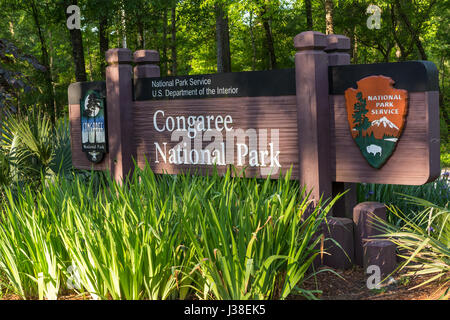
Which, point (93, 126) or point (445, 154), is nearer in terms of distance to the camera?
point (93, 126)

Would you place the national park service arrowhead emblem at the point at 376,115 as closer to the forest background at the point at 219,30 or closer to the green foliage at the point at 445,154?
the forest background at the point at 219,30

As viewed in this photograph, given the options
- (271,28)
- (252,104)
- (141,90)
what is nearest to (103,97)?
(141,90)

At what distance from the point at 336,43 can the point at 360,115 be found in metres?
0.82

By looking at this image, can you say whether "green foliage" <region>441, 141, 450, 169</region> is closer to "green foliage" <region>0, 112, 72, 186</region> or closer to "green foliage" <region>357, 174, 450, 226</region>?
"green foliage" <region>357, 174, 450, 226</region>

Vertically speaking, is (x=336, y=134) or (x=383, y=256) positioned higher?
(x=336, y=134)

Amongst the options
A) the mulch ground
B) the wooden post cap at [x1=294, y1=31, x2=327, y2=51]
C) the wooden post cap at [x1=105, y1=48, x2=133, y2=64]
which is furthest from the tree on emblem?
the wooden post cap at [x1=105, y1=48, x2=133, y2=64]

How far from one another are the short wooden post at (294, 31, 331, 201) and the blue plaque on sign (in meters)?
A: 2.73

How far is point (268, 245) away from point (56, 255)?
1.41 meters

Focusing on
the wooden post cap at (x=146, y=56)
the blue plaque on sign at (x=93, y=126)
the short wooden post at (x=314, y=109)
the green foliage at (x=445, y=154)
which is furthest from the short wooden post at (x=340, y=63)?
the green foliage at (x=445, y=154)

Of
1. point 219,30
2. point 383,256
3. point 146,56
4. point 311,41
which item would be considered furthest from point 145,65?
point 219,30

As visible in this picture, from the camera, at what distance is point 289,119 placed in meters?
5.39

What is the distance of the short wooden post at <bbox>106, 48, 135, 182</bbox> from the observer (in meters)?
6.66

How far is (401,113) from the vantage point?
15.3 ft

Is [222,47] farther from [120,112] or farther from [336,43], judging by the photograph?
[336,43]
